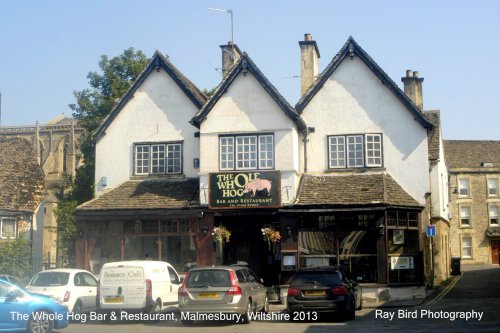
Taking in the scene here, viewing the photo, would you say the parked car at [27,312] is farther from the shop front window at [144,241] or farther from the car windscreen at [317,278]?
the shop front window at [144,241]

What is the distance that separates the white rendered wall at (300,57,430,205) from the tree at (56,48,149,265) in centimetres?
1461

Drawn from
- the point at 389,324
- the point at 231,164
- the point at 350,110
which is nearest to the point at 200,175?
the point at 231,164

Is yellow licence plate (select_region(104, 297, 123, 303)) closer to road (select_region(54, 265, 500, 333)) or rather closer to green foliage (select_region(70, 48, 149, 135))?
road (select_region(54, 265, 500, 333))

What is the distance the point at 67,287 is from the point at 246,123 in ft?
34.0

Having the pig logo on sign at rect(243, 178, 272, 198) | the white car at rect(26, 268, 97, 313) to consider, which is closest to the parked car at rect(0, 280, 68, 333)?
the white car at rect(26, 268, 97, 313)

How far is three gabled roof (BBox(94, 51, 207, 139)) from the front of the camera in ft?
97.8

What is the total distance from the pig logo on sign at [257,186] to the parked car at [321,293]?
22.9 ft

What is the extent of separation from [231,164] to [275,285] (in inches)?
226

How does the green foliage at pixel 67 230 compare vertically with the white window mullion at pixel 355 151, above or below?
below

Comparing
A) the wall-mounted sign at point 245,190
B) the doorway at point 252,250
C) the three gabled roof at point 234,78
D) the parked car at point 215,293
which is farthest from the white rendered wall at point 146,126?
the parked car at point 215,293

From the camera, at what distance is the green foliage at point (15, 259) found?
33.7 meters

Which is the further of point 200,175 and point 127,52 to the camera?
point 127,52

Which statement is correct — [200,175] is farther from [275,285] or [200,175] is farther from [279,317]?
[279,317]

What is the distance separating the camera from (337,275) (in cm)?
1958
